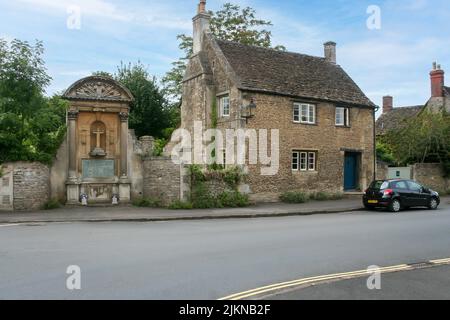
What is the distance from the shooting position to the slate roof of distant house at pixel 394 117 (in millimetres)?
43656

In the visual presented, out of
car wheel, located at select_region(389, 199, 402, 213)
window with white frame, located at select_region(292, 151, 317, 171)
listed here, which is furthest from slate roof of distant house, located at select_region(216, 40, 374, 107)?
car wheel, located at select_region(389, 199, 402, 213)

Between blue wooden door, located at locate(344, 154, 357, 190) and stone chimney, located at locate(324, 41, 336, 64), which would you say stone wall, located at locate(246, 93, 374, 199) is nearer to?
blue wooden door, located at locate(344, 154, 357, 190)

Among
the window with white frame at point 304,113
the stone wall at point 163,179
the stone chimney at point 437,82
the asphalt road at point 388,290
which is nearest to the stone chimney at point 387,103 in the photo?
the stone chimney at point 437,82

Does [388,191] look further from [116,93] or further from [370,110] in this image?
[116,93]

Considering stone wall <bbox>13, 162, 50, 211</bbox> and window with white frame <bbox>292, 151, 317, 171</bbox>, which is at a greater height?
window with white frame <bbox>292, 151, 317, 171</bbox>

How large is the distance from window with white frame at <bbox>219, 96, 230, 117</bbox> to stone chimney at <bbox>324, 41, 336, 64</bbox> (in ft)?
30.4

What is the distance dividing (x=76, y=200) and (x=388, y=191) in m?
14.1

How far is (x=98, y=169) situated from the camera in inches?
806

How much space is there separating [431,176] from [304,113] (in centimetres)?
1160

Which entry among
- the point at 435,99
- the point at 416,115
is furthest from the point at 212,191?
the point at 435,99

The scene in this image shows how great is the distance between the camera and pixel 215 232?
13039 mm

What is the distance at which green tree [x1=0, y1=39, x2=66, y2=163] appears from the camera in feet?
58.2

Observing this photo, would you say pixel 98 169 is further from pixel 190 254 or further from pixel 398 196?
pixel 398 196
